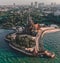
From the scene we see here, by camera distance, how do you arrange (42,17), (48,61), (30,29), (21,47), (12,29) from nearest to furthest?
(48,61)
(21,47)
(30,29)
(12,29)
(42,17)

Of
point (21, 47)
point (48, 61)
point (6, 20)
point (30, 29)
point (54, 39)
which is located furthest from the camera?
point (6, 20)

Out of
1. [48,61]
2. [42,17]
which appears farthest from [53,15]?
[48,61]

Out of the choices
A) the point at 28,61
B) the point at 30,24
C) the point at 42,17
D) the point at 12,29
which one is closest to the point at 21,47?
the point at 28,61

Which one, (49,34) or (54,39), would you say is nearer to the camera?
(54,39)

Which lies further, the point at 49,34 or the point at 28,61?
the point at 49,34

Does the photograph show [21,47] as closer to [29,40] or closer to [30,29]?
[29,40]

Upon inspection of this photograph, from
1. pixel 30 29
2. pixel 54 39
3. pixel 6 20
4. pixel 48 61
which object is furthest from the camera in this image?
pixel 6 20

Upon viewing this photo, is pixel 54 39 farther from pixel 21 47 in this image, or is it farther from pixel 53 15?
pixel 53 15

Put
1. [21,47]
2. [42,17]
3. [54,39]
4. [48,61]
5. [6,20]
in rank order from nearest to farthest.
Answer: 1. [48,61]
2. [21,47]
3. [54,39]
4. [6,20]
5. [42,17]

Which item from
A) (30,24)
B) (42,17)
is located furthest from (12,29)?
(42,17)
